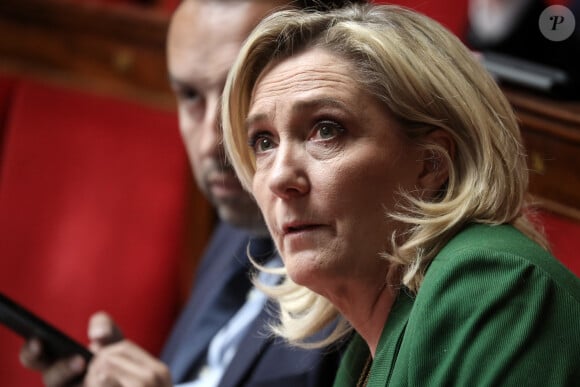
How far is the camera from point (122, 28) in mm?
2197

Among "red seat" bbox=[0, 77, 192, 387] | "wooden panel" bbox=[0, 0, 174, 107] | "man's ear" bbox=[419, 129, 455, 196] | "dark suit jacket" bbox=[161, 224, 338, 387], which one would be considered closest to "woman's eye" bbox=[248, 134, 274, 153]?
"man's ear" bbox=[419, 129, 455, 196]

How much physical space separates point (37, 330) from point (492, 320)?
0.66 meters

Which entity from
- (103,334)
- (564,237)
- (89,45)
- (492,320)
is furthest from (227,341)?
(89,45)

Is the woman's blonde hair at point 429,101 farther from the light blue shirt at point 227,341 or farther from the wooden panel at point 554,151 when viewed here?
the light blue shirt at point 227,341

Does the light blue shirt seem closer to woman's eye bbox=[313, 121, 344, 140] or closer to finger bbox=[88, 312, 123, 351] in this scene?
finger bbox=[88, 312, 123, 351]

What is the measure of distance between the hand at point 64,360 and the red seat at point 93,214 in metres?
0.66

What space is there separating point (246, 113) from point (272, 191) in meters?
0.12

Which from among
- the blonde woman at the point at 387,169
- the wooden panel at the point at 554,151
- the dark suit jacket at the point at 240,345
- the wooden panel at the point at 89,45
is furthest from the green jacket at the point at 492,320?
the wooden panel at the point at 89,45

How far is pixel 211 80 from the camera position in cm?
149

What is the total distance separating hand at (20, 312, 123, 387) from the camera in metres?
1.28

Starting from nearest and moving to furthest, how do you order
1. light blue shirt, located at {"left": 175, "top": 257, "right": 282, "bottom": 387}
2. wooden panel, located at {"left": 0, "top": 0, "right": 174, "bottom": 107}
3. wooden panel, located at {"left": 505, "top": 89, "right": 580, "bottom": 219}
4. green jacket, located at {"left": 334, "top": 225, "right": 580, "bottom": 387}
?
green jacket, located at {"left": 334, "top": 225, "right": 580, "bottom": 387} → wooden panel, located at {"left": 505, "top": 89, "right": 580, "bottom": 219} → light blue shirt, located at {"left": 175, "top": 257, "right": 282, "bottom": 387} → wooden panel, located at {"left": 0, "top": 0, "right": 174, "bottom": 107}

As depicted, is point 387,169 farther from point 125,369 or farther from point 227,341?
point 227,341

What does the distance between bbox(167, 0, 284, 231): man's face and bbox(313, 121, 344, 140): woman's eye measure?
522mm

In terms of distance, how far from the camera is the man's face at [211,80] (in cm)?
146
